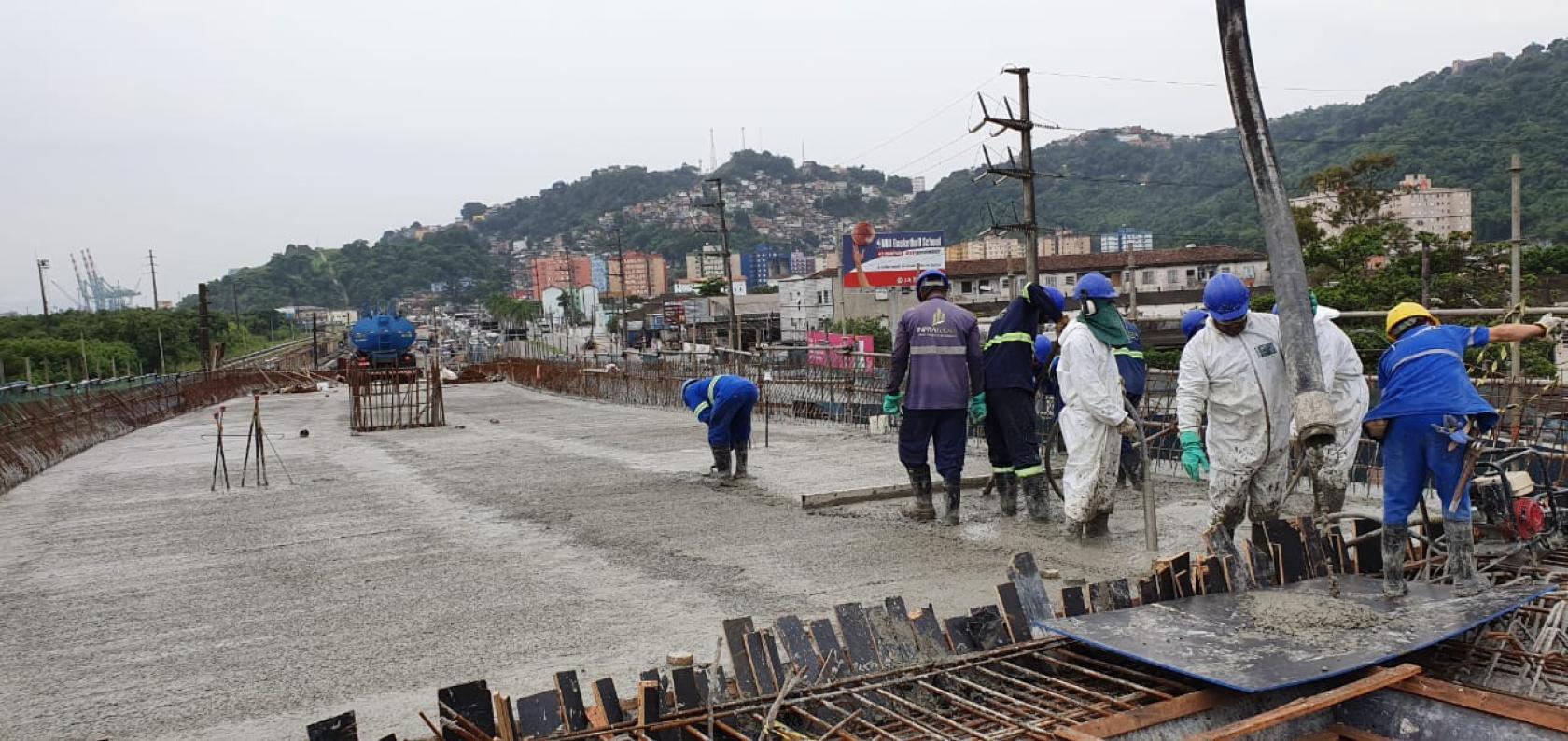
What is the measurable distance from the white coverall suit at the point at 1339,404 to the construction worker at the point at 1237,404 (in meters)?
0.73

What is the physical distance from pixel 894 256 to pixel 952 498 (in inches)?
1581

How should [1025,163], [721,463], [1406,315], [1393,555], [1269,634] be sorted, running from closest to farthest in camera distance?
[1269,634]
[1393,555]
[1406,315]
[721,463]
[1025,163]

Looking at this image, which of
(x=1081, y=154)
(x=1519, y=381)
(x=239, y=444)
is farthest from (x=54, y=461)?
(x=1081, y=154)

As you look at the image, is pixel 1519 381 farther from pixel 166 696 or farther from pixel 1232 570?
pixel 166 696

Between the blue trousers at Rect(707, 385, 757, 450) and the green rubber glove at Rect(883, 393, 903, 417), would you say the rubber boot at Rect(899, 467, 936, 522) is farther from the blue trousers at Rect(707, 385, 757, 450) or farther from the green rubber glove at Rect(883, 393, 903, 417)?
the blue trousers at Rect(707, 385, 757, 450)

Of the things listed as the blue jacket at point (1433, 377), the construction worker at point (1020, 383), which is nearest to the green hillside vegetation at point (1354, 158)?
the construction worker at point (1020, 383)

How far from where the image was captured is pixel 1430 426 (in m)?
4.42

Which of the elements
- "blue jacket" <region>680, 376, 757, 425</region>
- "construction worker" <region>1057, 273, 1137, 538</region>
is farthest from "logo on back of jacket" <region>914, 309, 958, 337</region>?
"blue jacket" <region>680, 376, 757, 425</region>

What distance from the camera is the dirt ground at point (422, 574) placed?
14.7 feet

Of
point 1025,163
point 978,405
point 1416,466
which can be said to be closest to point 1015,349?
point 978,405

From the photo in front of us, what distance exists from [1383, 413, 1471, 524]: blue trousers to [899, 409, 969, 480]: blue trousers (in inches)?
112

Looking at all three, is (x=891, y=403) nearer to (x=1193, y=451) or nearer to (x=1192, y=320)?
(x=1193, y=451)

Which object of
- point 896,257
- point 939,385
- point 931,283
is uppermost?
point 896,257

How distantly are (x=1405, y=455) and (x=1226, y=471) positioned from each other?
95cm
